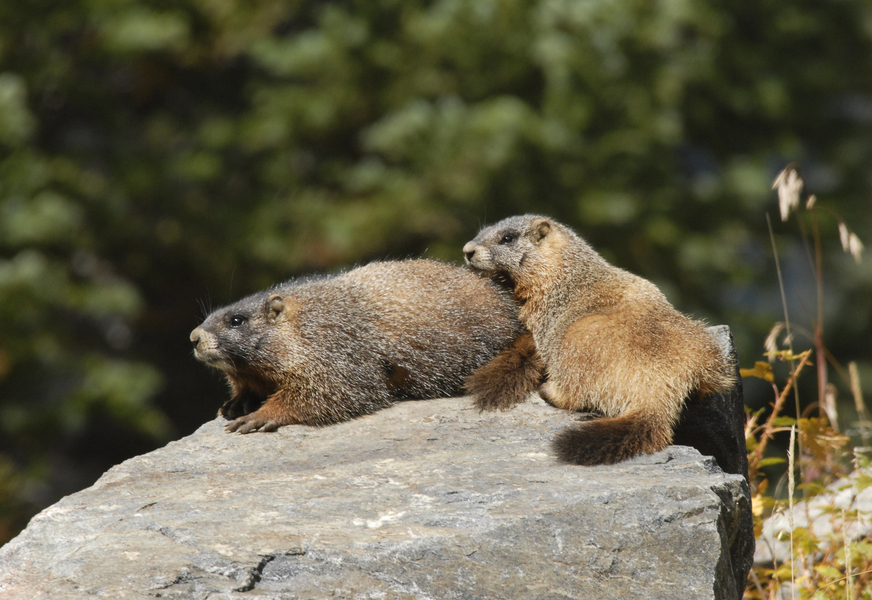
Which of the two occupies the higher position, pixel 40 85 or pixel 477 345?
pixel 40 85

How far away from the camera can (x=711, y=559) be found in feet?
11.1

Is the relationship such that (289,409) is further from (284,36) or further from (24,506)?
(284,36)

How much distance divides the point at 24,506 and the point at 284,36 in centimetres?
628

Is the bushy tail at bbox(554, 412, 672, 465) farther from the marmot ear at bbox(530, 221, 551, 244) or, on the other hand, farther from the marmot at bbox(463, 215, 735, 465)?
the marmot ear at bbox(530, 221, 551, 244)

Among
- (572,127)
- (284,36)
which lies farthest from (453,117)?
(284,36)

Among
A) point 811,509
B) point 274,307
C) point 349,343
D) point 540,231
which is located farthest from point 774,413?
point 274,307

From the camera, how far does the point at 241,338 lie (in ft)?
16.1

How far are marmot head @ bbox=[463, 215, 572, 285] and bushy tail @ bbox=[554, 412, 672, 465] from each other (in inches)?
48.7

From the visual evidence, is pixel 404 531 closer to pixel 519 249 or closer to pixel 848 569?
pixel 848 569

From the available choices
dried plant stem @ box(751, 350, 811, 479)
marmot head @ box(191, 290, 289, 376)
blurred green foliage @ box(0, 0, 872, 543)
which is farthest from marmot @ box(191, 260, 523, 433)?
blurred green foliage @ box(0, 0, 872, 543)

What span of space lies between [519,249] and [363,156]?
5.96 meters

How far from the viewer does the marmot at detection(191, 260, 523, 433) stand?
15.8 feet

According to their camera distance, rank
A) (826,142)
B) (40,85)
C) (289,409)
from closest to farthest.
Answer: (289,409) < (40,85) < (826,142)

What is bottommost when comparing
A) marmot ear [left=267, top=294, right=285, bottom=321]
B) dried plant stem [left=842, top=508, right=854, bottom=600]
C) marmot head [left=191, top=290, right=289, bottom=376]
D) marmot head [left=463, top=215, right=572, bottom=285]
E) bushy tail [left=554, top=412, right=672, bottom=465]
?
dried plant stem [left=842, top=508, right=854, bottom=600]
